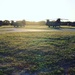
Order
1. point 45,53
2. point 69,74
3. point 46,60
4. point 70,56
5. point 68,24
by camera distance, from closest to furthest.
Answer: point 69,74 → point 46,60 → point 70,56 → point 45,53 → point 68,24

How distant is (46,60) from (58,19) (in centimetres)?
4572

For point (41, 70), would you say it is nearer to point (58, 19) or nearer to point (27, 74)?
point (27, 74)

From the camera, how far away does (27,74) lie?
22.0ft

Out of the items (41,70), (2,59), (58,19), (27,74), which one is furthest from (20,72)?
(58,19)

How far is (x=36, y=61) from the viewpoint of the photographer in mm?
8031

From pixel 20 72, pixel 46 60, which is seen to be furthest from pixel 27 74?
pixel 46 60

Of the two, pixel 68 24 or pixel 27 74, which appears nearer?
pixel 27 74

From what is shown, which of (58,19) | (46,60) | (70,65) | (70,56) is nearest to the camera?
(70,65)

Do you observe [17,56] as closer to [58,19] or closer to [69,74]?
[69,74]

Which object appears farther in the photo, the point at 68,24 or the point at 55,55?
the point at 68,24

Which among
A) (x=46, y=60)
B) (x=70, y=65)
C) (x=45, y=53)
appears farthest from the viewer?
(x=45, y=53)

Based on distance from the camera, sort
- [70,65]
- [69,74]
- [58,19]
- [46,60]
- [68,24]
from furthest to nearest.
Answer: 1. [68,24]
2. [58,19]
3. [46,60]
4. [70,65]
5. [69,74]

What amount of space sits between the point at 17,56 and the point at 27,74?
2.45 metres

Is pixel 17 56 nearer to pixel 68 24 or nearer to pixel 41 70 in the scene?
pixel 41 70
